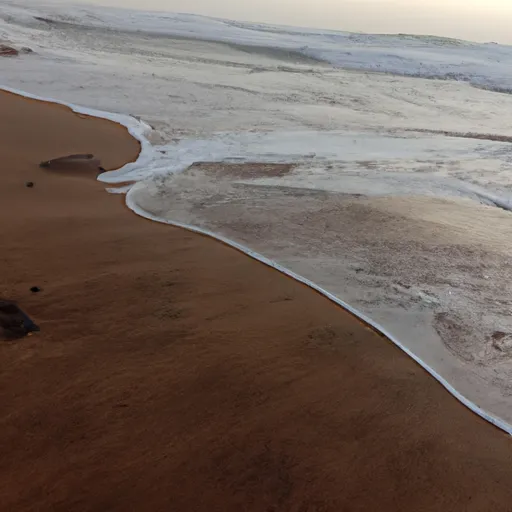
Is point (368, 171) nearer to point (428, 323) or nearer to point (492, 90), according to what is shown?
point (428, 323)

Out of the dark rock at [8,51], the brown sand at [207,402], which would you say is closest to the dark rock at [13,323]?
the brown sand at [207,402]

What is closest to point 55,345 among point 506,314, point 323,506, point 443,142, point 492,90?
point 323,506

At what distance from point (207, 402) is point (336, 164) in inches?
185

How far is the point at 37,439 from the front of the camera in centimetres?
236

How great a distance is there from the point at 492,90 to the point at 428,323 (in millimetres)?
12172

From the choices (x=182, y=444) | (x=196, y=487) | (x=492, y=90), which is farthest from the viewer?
(x=492, y=90)

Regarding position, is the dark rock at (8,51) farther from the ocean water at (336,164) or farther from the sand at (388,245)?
the sand at (388,245)

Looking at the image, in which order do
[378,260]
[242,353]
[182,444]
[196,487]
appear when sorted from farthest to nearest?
[378,260], [242,353], [182,444], [196,487]

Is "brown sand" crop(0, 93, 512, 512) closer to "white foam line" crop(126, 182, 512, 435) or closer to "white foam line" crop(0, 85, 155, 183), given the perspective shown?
"white foam line" crop(126, 182, 512, 435)

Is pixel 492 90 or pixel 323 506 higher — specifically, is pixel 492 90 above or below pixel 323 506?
above

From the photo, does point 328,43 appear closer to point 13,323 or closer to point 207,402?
point 13,323

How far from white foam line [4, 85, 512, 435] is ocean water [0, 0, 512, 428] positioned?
0.06m

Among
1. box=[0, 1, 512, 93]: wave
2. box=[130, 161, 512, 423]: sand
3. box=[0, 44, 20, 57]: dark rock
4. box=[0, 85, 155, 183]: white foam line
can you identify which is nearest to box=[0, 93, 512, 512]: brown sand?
box=[130, 161, 512, 423]: sand

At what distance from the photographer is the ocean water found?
A: 13.1 ft
